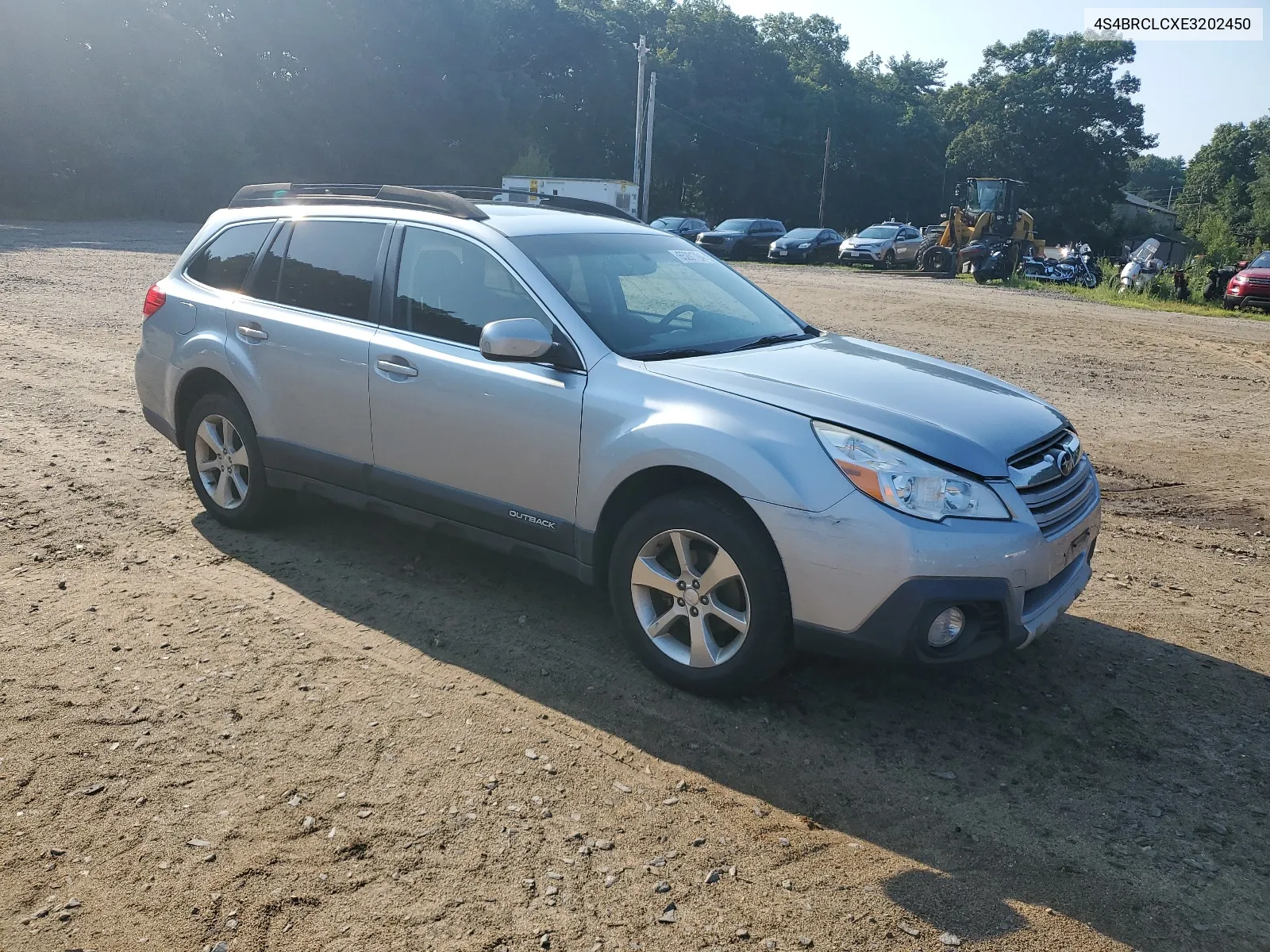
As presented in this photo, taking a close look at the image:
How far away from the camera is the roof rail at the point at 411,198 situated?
16.8ft

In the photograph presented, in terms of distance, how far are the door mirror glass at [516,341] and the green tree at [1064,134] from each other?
232 ft

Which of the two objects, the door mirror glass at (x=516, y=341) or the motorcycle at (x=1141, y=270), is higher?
the door mirror glass at (x=516, y=341)

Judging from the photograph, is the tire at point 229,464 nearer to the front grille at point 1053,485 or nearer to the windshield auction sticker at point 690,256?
the windshield auction sticker at point 690,256

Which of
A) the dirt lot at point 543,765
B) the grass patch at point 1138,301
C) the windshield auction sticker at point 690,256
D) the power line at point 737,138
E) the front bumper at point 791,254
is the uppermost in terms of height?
the power line at point 737,138

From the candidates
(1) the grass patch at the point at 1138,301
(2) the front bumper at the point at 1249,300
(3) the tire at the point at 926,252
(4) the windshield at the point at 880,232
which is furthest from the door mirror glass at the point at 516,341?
(4) the windshield at the point at 880,232

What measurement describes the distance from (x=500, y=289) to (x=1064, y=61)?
7736 cm

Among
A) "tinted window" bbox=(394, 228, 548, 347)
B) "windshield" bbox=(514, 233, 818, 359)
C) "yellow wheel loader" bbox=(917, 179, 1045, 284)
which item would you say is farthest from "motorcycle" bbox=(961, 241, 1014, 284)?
"tinted window" bbox=(394, 228, 548, 347)

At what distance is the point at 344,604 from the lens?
500 cm

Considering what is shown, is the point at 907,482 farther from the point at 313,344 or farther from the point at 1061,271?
the point at 1061,271

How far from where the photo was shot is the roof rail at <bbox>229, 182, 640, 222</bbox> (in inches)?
201

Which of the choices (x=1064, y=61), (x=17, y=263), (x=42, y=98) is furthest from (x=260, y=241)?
(x=1064, y=61)

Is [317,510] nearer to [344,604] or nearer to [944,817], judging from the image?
[344,604]

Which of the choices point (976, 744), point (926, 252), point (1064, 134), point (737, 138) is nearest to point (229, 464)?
point (976, 744)

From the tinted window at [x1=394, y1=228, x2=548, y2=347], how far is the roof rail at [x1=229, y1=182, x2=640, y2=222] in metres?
0.18
